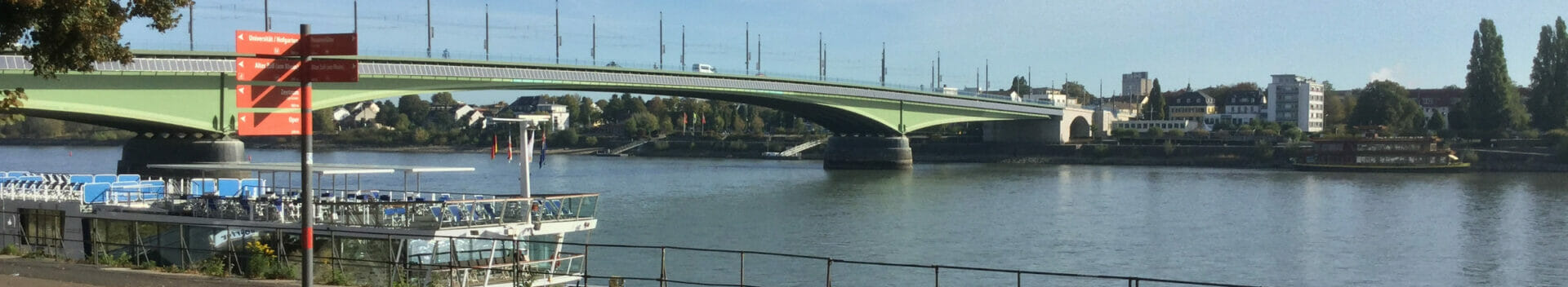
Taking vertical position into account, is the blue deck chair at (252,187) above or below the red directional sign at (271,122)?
below

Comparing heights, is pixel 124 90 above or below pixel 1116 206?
above

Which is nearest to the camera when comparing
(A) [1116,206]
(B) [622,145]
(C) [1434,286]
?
(C) [1434,286]

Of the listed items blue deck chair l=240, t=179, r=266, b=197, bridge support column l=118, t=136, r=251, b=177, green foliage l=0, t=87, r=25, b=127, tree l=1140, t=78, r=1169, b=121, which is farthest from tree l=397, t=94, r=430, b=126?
green foliage l=0, t=87, r=25, b=127

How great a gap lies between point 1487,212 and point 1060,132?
60.5 m

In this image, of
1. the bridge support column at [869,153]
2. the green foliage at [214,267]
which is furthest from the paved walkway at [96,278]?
the bridge support column at [869,153]

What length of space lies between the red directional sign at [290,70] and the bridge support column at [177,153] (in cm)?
3238

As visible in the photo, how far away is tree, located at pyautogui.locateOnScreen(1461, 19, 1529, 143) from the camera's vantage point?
9794cm

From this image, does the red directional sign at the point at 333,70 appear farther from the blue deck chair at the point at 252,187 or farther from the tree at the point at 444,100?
the tree at the point at 444,100

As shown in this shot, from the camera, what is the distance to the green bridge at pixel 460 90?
4000 centimetres

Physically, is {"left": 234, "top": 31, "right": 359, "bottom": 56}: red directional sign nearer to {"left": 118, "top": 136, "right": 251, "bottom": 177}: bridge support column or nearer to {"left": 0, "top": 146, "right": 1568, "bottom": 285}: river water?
{"left": 0, "top": 146, "right": 1568, "bottom": 285}: river water

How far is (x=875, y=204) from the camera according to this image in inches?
2109

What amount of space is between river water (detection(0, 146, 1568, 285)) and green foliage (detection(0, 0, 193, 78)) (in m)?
14.5

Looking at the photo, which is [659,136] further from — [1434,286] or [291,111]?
[291,111]

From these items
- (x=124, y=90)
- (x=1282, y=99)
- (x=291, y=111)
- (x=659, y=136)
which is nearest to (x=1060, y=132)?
(x=659, y=136)
